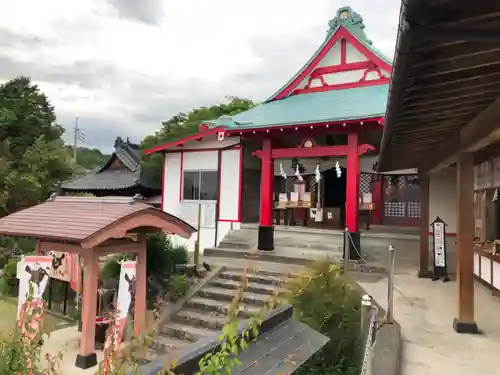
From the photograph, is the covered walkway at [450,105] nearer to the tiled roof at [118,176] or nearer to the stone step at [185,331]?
the stone step at [185,331]

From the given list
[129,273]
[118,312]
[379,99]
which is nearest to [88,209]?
[129,273]

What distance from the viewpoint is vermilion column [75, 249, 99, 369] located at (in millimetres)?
6801

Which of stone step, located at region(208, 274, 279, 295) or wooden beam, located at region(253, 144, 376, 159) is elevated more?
wooden beam, located at region(253, 144, 376, 159)

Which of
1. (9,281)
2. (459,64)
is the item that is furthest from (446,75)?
(9,281)

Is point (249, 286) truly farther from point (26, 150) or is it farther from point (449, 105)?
point (26, 150)

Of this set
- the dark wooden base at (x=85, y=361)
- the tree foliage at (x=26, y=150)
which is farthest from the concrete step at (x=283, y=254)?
the tree foliage at (x=26, y=150)

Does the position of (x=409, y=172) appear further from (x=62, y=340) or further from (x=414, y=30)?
(x=414, y=30)

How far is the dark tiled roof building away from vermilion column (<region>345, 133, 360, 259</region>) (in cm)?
1396

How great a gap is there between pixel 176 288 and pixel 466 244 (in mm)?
5593

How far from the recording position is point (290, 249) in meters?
11.6

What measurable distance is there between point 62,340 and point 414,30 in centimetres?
809

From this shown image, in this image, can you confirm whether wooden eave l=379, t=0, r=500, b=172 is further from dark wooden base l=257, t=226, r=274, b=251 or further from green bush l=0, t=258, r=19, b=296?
green bush l=0, t=258, r=19, b=296

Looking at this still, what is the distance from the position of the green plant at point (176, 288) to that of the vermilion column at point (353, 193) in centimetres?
420

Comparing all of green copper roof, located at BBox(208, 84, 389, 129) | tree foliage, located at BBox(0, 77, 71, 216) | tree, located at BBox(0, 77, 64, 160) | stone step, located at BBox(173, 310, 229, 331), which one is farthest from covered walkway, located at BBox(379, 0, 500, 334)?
tree, located at BBox(0, 77, 64, 160)
